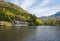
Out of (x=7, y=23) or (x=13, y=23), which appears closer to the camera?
(x=7, y=23)

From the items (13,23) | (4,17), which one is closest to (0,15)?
(4,17)

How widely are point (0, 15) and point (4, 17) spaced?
5.24m

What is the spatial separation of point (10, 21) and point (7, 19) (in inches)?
165

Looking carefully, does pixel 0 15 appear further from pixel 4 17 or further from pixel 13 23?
pixel 13 23

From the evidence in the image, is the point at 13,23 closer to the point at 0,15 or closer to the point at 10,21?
the point at 10,21

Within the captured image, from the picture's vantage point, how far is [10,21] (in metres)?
196

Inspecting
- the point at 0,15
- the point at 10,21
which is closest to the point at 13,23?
the point at 10,21

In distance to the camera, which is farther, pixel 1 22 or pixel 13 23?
pixel 13 23

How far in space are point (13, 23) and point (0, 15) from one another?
689 inches

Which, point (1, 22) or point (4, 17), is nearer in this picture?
point (1, 22)

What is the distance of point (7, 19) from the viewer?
196000mm

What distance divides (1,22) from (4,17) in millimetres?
13565

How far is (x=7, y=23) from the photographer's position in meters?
187

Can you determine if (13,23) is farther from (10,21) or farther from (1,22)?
(1,22)
